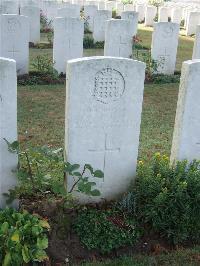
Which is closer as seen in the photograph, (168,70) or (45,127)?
(45,127)

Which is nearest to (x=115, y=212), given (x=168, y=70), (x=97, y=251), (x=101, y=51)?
(x=97, y=251)

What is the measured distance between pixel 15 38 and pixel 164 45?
385 centimetres

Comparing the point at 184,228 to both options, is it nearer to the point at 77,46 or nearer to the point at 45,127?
the point at 45,127

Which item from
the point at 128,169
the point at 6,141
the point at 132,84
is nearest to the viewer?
the point at 6,141

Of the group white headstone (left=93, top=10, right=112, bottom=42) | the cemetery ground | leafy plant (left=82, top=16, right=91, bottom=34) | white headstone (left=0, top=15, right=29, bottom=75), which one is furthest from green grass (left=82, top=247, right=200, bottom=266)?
leafy plant (left=82, top=16, right=91, bottom=34)

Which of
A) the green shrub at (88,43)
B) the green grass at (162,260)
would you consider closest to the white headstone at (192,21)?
the green shrub at (88,43)

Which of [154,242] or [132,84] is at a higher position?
[132,84]

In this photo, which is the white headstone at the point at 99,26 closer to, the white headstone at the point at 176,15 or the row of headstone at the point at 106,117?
the white headstone at the point at 176,15

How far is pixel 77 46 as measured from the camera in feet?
35.0

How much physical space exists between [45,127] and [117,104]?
2902mm

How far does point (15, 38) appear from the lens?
9.98 metres

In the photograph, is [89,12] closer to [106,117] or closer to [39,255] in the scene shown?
[106,117]

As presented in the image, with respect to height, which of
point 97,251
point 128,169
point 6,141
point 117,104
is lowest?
point 97,251

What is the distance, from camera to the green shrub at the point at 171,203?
14.1 feet
